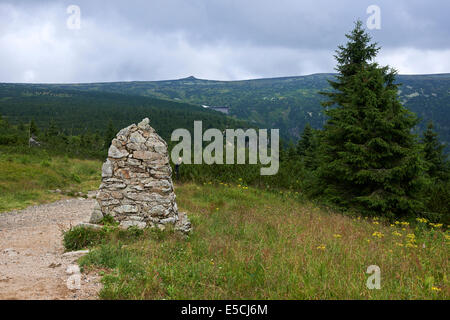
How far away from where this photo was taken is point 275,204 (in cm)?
1121

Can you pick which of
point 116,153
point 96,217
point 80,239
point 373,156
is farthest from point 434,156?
point 80,239

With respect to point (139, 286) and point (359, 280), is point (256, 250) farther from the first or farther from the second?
point (139, 286)

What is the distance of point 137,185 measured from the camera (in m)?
7.05

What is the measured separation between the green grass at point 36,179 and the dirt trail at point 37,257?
1.62 meters

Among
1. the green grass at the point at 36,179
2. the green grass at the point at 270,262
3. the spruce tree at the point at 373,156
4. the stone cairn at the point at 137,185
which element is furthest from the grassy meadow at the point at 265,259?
the green grass at the point at 36,179

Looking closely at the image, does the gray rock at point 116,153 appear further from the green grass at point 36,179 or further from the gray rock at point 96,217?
the green grass at point 36,179

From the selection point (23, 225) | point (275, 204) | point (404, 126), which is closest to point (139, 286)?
point (23, 225)

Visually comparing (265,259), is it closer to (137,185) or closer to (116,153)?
(137,185)

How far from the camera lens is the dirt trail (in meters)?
3.70

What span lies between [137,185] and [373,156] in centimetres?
772

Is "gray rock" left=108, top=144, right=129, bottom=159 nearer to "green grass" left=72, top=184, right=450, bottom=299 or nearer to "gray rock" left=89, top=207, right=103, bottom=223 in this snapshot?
"gray rock" left=89, top=207, right=103, bottom=223

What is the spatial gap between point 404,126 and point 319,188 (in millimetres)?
3725

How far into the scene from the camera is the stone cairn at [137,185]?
689 cm

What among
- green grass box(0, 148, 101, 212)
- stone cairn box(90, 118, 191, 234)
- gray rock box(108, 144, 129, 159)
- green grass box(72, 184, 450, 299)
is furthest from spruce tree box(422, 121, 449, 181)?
green grass box(0, 148, 101, 212)
